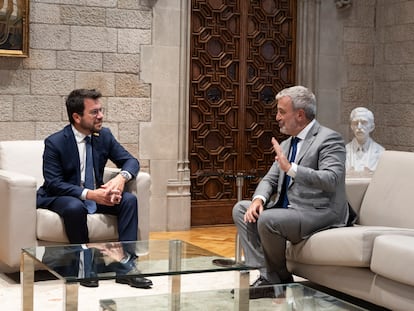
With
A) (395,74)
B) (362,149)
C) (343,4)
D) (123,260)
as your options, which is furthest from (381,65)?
(123,260)

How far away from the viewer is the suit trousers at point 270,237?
14.2 ft

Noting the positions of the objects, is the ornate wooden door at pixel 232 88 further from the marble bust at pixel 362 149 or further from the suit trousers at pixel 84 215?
the suit trousers at pixel 84 215

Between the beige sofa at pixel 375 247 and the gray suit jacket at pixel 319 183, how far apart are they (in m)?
0.13

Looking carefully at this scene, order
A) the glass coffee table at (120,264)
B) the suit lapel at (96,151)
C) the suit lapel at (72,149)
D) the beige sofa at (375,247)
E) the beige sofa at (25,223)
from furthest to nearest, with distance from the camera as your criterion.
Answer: the suit lapel at (96,151) < the suit lapel at (72,149) < the beige sofa at (25,223) < the beige sofa at (375,247) < the glass coffee table at (120,264)

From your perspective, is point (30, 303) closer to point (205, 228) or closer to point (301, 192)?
point (301, 192)

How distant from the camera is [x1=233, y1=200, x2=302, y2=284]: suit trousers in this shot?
14.2 ft

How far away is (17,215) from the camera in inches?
186

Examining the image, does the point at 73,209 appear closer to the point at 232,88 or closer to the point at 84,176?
the point at 84,176

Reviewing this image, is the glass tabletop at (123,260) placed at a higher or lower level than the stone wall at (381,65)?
lower

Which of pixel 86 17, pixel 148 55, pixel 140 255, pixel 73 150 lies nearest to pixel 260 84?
pixel 148 55

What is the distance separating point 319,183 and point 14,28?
314 cm

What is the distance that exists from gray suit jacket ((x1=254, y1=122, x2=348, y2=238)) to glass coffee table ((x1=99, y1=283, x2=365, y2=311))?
37.9 inches

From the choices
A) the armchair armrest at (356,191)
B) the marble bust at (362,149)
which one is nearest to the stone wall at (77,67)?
the marble bust at (362,149)

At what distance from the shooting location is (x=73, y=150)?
16.5 ft
